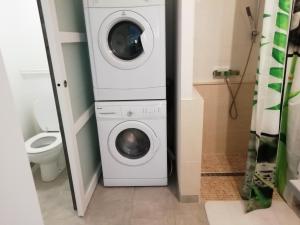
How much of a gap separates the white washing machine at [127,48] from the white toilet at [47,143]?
692mm

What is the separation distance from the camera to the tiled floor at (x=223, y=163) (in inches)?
89.7

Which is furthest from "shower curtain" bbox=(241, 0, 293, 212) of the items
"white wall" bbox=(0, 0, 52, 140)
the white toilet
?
"white wall" bbox=(0, 0, 52, 140)

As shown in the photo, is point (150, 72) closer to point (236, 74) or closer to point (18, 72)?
point (236, 74)

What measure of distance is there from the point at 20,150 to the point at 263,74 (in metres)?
1.50

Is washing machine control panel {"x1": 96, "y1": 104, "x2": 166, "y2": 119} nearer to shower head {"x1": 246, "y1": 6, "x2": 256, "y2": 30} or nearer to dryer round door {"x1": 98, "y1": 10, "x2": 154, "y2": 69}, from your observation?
dryer round door {"x1": 98, "y1": 10, "x2": 154, "y2": 69}

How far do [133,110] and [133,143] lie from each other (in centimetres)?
36

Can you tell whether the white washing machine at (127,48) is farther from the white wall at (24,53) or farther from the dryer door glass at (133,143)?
the white wall at (24,53)

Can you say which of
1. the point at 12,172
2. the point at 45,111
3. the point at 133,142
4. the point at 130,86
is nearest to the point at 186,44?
the point at 130,86

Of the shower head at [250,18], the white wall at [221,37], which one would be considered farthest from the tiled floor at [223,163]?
the shower head at [250,18]

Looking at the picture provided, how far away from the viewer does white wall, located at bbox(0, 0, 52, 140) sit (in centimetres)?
212

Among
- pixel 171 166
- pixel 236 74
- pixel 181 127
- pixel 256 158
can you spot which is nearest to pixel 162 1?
pixel 181 127

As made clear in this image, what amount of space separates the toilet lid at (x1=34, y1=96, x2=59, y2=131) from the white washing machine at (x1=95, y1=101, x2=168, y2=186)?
0.71 meters

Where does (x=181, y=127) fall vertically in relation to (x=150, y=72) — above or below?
below

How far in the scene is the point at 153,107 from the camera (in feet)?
6.05
